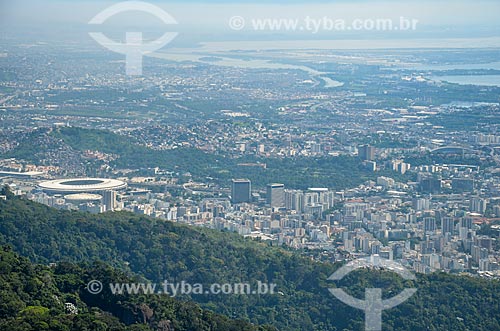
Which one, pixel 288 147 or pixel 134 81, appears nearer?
pixel 288 147

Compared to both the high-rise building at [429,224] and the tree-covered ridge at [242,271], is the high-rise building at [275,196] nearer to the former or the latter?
the high-rise building at [429,224]

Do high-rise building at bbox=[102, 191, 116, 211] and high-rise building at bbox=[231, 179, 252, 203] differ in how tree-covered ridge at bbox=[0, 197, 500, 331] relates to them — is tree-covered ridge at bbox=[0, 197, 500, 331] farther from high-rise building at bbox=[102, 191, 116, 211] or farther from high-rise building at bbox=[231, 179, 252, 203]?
high-rise building at bbox=[231, 179, 252, 203]

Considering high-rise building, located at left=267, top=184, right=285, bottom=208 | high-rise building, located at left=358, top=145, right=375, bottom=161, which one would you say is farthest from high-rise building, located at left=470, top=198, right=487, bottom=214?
high-rise building, located at left=358, top=145, right=375, bottom=161

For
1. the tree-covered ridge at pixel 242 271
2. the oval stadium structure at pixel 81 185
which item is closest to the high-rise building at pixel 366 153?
the oval stadium structure at pixel 81 185

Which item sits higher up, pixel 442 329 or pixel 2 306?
pixel 2 306

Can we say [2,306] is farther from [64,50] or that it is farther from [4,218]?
[64,50]

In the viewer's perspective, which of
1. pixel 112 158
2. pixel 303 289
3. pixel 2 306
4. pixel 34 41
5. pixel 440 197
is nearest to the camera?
pixel 2 306

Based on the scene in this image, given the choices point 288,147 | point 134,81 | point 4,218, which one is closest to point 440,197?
point 288,147
